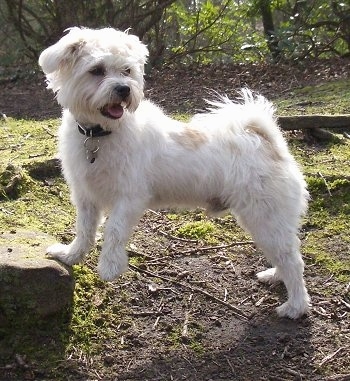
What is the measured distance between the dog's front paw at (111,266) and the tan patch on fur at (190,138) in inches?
34.2

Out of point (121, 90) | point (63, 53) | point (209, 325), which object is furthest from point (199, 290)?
point (63, 53)

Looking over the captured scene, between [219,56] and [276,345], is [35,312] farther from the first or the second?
[219,56]

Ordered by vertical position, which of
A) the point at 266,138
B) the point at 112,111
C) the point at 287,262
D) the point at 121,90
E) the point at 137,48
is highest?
the point at 137,48

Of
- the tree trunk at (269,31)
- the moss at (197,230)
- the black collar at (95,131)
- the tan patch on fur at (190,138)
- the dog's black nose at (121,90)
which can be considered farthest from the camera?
the tree trunk at (269,31)

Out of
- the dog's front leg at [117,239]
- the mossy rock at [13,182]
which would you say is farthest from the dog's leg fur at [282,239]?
the mossy rock at [13,182]

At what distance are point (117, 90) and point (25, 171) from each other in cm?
219

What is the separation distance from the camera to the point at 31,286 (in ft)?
11.4

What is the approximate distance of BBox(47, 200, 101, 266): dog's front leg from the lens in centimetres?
406

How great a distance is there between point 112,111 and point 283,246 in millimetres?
1417

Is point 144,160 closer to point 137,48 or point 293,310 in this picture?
point 137,48

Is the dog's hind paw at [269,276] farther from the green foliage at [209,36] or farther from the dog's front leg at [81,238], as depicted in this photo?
the green foliage at [209,36]

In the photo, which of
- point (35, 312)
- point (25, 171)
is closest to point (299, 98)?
point (25, 171)

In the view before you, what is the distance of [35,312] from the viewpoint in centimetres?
353

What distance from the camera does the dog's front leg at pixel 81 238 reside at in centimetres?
406
